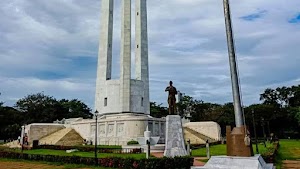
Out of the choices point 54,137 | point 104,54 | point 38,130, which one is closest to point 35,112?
point 38,130

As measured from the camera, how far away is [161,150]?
79.0ft

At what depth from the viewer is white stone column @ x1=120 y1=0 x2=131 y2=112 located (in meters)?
35.5

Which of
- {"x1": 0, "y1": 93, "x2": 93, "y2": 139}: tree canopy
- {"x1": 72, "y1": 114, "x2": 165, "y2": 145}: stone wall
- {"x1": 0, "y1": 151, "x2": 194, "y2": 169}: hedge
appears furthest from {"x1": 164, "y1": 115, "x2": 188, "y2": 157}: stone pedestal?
{"x1": 0, "y1": 93, "x2": 93, "y2": 139}: tree canopy

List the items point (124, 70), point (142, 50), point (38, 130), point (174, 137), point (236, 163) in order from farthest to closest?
1. point (38, 130)
2. point (142, 50)
3. point (124, 70)
4. point (174, 137)
5. point (236, 163)

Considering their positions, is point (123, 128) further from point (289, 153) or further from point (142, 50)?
point (289, 153)

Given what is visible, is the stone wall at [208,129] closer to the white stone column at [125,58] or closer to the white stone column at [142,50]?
the white stone column at [142,50]

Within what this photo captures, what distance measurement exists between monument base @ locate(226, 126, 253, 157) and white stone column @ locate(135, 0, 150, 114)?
96.5 ft

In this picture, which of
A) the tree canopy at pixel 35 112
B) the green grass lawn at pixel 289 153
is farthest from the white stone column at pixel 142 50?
the tree canopy at pixel 35 112

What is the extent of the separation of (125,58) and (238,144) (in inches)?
1152

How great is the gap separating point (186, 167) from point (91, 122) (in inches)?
1012

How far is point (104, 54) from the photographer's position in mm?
38125

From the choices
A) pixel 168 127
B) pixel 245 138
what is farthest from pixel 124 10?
pixel 245 138

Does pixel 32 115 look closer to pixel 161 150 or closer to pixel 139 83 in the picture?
pixel 139 83

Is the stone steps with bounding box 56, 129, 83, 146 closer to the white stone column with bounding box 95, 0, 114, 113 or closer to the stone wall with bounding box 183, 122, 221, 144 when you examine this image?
the white stone column with bounding box 95, 0, 114, 113
